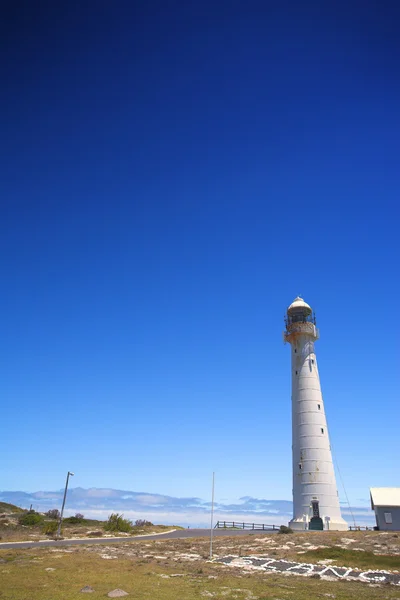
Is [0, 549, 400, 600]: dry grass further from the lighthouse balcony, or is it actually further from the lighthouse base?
the lighthouse balcony

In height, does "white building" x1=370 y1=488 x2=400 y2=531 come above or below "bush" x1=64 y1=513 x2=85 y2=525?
above

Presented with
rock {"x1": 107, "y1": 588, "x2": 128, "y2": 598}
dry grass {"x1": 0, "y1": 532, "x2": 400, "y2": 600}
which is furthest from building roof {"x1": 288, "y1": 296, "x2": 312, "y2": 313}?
rock {"x1": 107, "y1": 588, "x2": 128, "y2": 598}

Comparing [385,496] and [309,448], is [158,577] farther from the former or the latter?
[385,496]

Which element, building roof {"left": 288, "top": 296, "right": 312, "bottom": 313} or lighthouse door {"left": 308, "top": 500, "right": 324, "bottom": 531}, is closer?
lighthouse door {"left": 308, "top": 500, "right": 324, "bottom": 531}

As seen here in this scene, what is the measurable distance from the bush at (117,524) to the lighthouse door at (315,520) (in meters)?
20.8

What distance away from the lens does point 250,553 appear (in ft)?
90.4

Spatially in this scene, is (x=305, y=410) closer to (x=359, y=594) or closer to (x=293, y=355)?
(x=293, y=355)

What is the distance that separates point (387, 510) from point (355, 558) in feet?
76.6

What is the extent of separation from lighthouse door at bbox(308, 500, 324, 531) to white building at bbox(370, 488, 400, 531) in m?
6.43

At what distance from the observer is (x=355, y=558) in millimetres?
24359

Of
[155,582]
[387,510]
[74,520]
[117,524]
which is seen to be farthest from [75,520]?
[155,582]

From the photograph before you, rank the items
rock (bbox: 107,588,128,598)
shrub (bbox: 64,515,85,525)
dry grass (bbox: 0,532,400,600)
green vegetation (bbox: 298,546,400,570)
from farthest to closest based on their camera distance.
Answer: shrub (bbox: 64,515,85,525), green vegetation (bbox: 298,546,400,570), dry grass (bbox: 0,532,400,600), rock (bbox: 107,588,128,598)

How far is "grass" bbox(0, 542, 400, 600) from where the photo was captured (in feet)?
50.5

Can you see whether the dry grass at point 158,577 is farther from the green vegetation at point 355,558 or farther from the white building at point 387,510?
the white building at point 387,510
